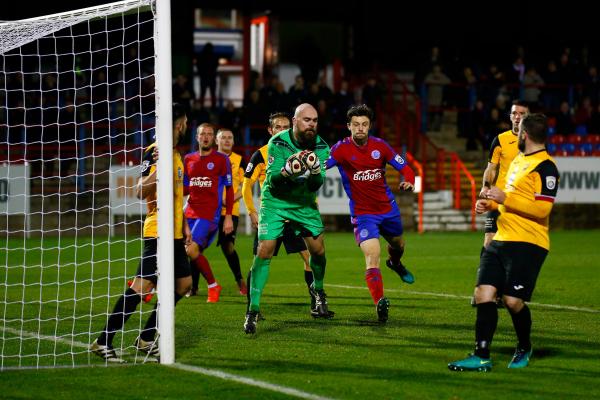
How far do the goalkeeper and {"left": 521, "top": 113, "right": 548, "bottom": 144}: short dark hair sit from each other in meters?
2.16

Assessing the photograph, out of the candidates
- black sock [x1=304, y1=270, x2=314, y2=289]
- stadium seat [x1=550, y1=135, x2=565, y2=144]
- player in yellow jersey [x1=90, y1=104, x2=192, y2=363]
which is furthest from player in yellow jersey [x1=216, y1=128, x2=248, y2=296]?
stadium seat [x1=550, y1=135, x2=565, y2=144]

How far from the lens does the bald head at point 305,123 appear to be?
29.6 feet

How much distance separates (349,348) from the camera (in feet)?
26.3

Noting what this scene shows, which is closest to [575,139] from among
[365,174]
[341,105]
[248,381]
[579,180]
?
[579,180]

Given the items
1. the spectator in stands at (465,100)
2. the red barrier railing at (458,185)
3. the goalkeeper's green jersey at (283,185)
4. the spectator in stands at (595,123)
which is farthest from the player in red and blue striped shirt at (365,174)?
the spectator in stands at (595,123)

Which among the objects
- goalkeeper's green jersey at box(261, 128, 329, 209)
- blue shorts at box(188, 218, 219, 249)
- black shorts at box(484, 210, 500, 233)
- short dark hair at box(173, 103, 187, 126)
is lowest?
blue shorts at box(188, 218, 219, 249)

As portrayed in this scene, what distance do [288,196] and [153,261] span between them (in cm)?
194

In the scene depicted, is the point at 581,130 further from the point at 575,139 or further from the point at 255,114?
the point at 255,114

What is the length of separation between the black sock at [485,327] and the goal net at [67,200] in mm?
2491

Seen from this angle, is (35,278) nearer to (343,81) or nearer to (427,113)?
(427,113)

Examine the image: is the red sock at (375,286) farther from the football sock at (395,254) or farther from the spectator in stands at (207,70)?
the spectator in stands at (207,70)

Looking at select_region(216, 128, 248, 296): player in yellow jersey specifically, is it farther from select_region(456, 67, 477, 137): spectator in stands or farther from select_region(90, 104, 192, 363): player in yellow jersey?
select_region(456, 67, 477, 137): spectator in stands

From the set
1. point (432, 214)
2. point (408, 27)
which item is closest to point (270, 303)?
point (432, 214)

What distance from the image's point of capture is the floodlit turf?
21.2ft
